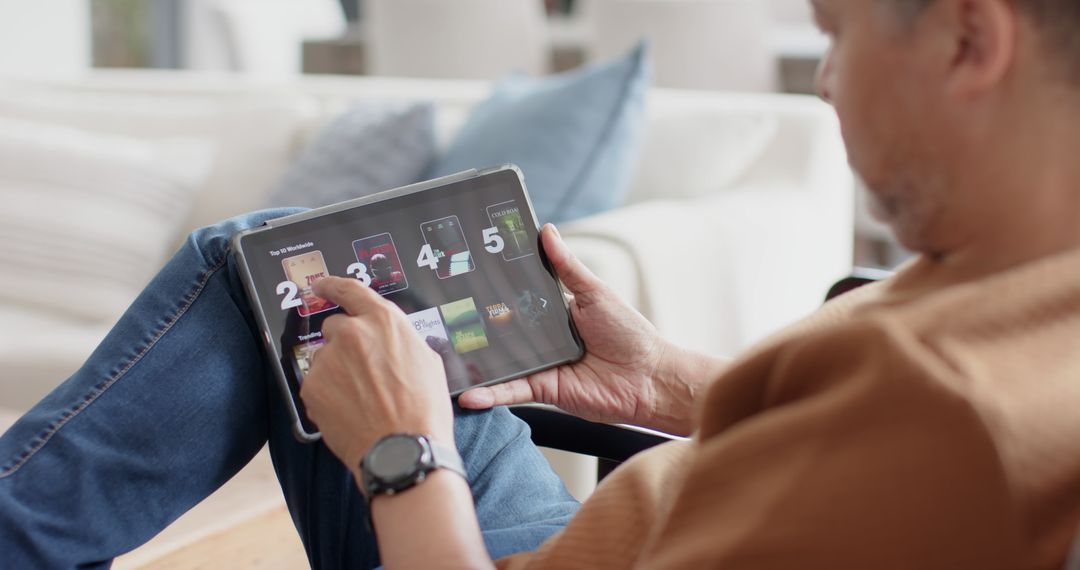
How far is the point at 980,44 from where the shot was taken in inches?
23.4

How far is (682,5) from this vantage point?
12.9 feet

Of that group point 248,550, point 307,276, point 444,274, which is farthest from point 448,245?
point 248,550

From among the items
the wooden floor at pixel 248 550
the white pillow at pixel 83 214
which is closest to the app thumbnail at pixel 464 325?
the wooden floor at pixel 248 550

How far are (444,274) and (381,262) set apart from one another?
0.06 m

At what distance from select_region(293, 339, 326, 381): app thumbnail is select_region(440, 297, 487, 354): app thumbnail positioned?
13 centimetres

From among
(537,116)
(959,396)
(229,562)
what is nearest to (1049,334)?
(959,396)

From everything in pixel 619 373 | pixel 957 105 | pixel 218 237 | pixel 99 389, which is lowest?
pixel 619 373

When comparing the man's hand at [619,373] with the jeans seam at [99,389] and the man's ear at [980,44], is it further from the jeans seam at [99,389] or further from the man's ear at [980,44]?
the man's ear at [980,44]

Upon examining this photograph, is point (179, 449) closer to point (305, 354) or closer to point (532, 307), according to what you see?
point (305, 354)

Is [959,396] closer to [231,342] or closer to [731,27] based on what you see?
[231,342]

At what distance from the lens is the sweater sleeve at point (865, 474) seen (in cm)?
54

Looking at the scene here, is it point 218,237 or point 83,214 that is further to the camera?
point 83,214

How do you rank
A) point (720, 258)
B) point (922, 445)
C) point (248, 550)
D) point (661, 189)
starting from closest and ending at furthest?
point (922, 445) → point (248, 550) → point (720, 258) → point (661, 189)

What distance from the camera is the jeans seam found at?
0.98m
